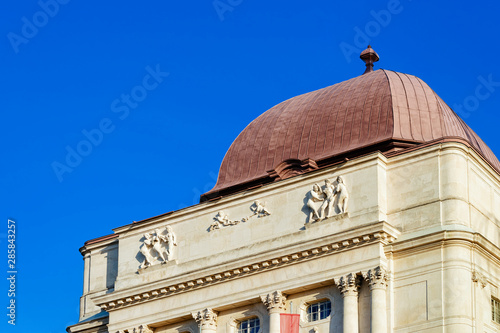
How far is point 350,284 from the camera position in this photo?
60625mm

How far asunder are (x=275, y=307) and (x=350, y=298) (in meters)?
3.60

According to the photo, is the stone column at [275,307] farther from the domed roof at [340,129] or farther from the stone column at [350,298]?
the domed roof at [340,129]

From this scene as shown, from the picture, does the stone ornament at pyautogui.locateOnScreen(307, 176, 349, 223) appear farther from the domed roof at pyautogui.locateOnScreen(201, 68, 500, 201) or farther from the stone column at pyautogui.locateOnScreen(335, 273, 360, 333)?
the stone column at pyautogui.locateOnScreen(335, 273, 360, 333)

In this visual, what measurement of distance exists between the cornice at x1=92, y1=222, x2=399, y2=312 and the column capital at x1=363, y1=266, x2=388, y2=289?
1.19 metres

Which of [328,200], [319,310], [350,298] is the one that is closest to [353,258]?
[350,298]

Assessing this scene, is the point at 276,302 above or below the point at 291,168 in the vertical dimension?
below

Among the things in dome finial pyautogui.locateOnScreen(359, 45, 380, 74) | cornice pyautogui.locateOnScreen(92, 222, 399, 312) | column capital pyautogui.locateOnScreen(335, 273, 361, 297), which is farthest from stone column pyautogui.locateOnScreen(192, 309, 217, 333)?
dome finial pyautogui.locateOnScreen(359, 45, 380, 74)

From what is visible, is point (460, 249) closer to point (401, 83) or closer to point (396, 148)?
point (396, 148)

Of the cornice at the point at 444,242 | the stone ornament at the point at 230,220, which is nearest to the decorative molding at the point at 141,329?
the stone ornament at the point at 230,220

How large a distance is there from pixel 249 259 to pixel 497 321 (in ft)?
35.3

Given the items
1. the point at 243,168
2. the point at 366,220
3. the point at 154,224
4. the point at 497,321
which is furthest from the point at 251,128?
the point at 497,321

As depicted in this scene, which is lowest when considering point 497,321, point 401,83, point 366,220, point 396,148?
point 497,321

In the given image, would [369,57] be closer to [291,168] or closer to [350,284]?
[291,168]

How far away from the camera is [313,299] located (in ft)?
204
